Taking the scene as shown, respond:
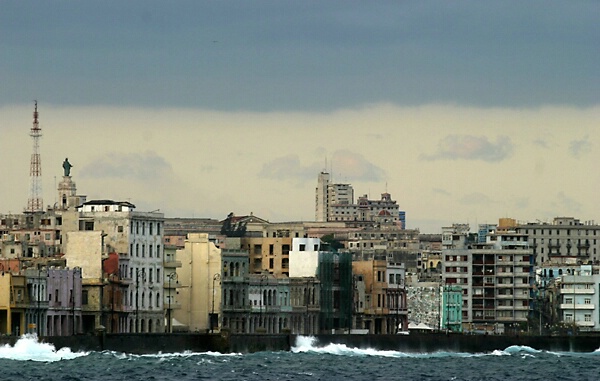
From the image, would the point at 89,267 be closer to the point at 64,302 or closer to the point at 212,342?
the point at 64,302

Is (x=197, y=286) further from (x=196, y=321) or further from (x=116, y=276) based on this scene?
(x=116, y=276)

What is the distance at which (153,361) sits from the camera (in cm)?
15562

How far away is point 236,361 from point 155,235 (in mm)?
29667

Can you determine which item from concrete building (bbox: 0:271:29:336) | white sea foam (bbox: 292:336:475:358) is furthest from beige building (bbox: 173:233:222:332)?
concrete building (bbox: 0:271:29:336)

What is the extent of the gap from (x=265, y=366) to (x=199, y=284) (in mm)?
42307

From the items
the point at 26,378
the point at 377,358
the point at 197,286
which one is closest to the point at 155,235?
the point at 197,286

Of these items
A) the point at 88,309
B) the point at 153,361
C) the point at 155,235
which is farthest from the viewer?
the point at 155,235

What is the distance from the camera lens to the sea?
453 ft

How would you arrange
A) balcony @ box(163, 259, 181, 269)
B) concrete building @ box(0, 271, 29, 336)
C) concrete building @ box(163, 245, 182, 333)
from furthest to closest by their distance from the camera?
balcony @ box(163, 259, 181, 269) → concrete building @ box(163, 245, 182, 333) → concrete building @ box(0, 271, 29, 336)

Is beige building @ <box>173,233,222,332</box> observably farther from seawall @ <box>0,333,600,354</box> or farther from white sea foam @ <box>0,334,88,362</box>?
white sea foam @ <box>0,334,88,362</box>

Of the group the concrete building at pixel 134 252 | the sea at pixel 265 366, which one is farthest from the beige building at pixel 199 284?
the sea at pixel 265 366

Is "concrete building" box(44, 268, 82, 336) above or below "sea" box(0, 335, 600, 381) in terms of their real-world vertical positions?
above

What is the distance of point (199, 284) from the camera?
195 m

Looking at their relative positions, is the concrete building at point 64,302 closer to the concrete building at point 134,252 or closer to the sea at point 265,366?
the concrete building at point 134,252
